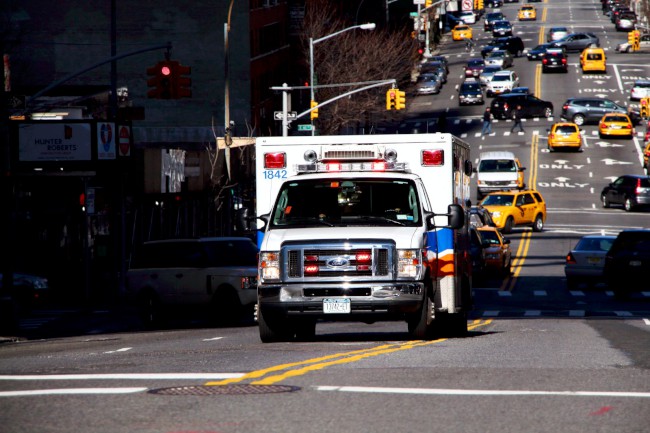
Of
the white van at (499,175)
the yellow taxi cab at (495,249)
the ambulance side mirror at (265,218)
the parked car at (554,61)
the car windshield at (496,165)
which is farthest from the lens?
the parked car at (554,61)

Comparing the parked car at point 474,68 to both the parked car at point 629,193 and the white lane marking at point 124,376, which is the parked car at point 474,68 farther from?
the white lane marking at point 124,376

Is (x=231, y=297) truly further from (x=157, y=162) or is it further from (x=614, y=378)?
(x=157, y=162)

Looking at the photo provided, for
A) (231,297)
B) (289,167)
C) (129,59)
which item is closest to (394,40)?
(129,59)

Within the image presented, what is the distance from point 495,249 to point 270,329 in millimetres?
24601

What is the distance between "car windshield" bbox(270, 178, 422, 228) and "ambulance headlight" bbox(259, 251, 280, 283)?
0.59 meters

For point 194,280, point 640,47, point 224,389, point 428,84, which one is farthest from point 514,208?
point 640,47

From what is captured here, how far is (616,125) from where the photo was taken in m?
77.4

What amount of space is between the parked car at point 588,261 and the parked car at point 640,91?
53.5m

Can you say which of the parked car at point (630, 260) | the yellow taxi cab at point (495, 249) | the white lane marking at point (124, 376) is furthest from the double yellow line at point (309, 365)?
the yellow taxi cab at point (495, 249)

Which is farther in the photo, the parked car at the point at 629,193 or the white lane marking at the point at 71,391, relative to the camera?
the parked car at the point at 629,193

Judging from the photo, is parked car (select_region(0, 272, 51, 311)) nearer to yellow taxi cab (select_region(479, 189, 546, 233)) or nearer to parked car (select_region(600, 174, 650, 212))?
yellow taxi cab (select_region(479, 189, 546, 233))

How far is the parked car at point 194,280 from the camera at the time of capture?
2650cm

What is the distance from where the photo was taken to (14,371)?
13.4 meters

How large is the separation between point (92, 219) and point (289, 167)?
23.1 metres
